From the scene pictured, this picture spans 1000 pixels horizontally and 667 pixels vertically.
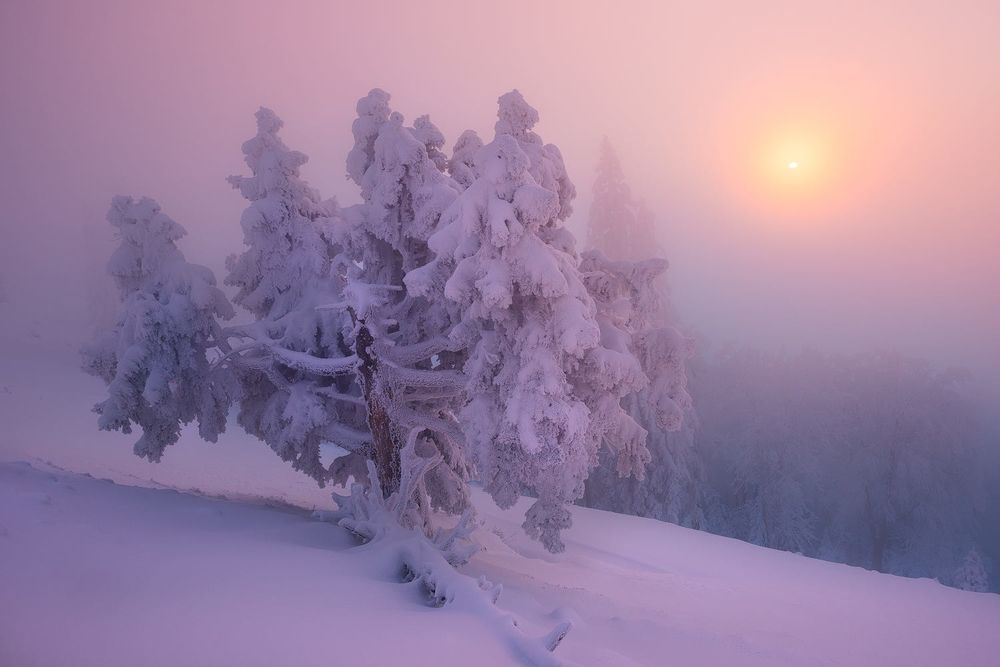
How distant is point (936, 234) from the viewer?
41.4 m

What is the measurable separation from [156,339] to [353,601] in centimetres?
858

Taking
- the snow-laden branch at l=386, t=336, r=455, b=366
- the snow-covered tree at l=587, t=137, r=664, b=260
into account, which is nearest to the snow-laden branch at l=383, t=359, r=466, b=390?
the snow-laden branch at l=386, t=336, r=455, b=366

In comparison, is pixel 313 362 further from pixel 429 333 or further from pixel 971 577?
pixel 971 577

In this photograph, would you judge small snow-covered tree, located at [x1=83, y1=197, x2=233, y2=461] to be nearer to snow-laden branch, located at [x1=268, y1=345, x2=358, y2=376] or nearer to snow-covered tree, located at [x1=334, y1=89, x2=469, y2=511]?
snow-laden branch, located at [x1=268, y1=345, x2=358, y2=376]

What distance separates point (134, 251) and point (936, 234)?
56450 mm

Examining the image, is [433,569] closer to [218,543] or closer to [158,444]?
[218,543]

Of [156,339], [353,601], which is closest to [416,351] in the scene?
[156,339]

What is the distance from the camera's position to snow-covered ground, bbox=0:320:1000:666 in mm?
2770

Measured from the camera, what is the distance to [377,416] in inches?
382

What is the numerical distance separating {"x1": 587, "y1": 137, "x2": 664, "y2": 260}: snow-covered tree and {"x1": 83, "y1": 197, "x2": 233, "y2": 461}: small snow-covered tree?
18441 mm

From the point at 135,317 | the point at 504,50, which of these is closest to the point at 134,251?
the point at 135,317

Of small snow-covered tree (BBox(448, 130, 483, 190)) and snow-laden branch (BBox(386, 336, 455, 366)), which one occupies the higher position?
small snow-covered tree (BBox(448, 130, 483, 190))

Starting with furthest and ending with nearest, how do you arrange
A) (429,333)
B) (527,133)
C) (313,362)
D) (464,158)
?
(464,158) → (429,333) → (313,362) → (527,133)

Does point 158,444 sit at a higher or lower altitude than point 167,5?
lower
